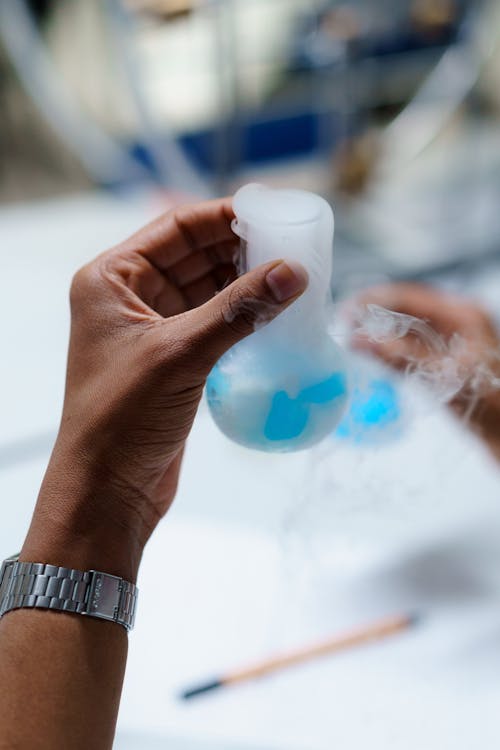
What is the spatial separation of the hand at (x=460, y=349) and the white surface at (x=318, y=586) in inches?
3.7

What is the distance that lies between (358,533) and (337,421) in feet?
0.90

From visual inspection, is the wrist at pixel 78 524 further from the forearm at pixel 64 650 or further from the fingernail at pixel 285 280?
the fingernail at pixel 285 280

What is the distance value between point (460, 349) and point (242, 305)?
0.31 meters

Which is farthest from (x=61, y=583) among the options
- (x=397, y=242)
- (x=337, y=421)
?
(x=397, y=242)

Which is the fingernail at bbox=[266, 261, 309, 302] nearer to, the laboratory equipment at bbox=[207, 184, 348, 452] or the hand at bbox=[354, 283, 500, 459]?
the laboratory equipment at bbox=[207, 184, 348, 452]

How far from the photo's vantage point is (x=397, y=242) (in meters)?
1.66

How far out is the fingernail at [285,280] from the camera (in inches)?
16.1

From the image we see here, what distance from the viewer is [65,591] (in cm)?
44

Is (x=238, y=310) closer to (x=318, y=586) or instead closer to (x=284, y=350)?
(x=284, y=350)

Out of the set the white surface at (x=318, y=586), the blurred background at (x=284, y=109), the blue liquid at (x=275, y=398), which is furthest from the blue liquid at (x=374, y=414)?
the blurred background at (x=284, y=109)

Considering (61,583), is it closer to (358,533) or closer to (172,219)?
(172,219)

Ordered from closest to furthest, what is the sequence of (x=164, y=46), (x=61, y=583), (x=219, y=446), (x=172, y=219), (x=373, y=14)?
(x=61, y=583)
(x=172, y=219)
(x=219, y=446)
(x=373, y=14)
(x=164, y=46)

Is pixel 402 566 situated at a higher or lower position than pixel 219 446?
lower

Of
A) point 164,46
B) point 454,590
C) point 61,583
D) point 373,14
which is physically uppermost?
point 164,46
